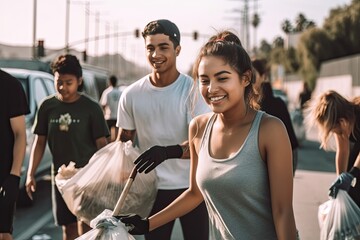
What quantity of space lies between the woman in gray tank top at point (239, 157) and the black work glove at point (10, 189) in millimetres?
1658

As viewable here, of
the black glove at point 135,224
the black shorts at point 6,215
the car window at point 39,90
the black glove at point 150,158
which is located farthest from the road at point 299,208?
the black glove at point 135,224

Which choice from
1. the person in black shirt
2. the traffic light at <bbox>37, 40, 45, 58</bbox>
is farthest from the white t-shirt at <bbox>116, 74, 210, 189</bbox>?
the traffic light at <bbox>37, 40, 45, 58</bbox>

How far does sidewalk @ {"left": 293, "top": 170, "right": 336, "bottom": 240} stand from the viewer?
7707mm

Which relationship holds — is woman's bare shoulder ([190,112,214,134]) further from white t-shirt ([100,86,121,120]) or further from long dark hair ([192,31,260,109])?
white t-shirt ([100,86,121,120])

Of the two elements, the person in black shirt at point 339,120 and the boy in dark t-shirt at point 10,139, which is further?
the person in black shirt at point 339,120

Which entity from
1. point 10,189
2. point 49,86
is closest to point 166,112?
point 10,189

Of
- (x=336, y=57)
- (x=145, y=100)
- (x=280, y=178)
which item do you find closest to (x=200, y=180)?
(x=280, y=178)

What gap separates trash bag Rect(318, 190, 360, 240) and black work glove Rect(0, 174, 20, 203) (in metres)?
1.96

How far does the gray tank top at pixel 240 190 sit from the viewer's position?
109 inches

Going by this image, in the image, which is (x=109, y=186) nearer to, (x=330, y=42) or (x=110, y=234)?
(x=110, y=234)

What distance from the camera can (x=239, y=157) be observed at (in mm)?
2787

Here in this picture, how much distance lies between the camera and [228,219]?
2.91 metres

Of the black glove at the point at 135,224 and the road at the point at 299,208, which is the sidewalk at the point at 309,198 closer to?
the road at the point at 299,208

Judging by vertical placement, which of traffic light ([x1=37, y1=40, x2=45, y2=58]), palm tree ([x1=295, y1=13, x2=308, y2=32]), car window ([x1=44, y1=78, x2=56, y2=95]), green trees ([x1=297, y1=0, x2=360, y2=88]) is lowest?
car window ([x1=44, y1=78, x2=56, y2=95])
